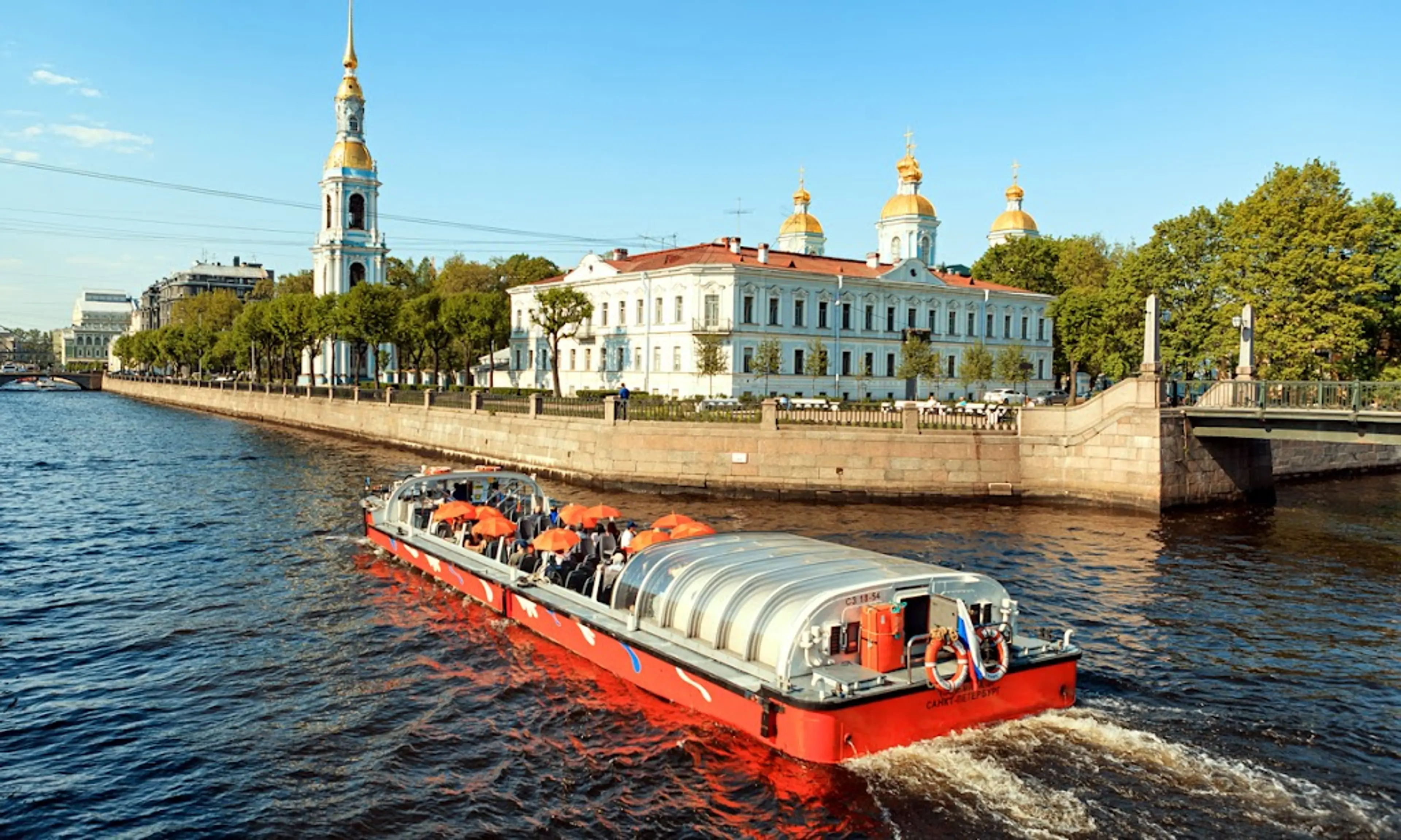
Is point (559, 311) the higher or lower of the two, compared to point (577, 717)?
higher

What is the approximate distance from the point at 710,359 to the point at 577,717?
4545cm

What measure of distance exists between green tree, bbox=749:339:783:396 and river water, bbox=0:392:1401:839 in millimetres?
33341

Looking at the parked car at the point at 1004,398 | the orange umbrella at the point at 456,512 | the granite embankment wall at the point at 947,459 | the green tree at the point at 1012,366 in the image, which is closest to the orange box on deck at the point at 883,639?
the orange umbrella at the point at 456,512

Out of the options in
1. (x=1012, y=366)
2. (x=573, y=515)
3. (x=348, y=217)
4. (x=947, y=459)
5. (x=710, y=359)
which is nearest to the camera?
(x=573, y=515)

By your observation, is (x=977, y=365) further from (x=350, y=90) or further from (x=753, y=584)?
(x=350, y=90)

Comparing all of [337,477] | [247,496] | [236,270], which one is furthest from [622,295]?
[236,270]

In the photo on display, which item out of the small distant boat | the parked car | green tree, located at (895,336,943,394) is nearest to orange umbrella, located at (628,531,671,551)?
the small distant boat

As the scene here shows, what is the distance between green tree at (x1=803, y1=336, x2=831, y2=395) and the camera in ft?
206

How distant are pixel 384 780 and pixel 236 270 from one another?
207m

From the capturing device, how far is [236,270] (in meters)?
196

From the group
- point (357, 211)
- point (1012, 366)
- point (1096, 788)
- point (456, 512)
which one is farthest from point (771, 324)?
point (357, 211)

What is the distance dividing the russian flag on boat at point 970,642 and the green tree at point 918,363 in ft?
177

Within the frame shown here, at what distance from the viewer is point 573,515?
19.4 m

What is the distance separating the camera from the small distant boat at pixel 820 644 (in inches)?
453
